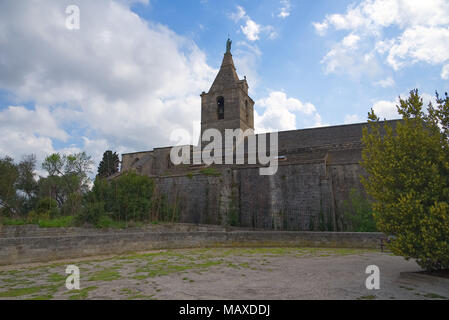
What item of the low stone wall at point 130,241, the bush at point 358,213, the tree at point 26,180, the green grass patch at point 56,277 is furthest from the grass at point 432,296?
the tree at point 26,180

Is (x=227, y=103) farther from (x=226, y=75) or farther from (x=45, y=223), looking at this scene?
(x=45, y=223)

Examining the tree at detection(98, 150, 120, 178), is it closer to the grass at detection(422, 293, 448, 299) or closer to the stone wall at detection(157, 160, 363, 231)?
the stone wall at detection(157, 160, 363, 231)

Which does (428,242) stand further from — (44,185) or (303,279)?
(44,185)

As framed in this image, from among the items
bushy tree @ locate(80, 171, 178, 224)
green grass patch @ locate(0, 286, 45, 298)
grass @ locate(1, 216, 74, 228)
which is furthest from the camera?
bushy tree @ locate(80, 171, 178, 224)

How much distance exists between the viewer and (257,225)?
55.2ft

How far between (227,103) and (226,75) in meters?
3.32

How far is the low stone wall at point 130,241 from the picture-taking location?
23.0 feet

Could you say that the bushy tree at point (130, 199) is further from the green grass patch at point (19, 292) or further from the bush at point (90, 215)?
the green grass patch at point (19, 292)

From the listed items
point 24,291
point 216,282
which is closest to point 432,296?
point 216,282

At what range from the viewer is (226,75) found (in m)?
28.5

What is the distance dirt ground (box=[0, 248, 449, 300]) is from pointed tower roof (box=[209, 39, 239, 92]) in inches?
935

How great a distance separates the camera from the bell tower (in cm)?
2709

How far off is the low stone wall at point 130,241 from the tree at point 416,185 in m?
5.67

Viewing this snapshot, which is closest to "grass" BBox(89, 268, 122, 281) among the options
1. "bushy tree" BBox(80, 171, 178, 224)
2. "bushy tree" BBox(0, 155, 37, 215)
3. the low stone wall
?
the low stone wall
